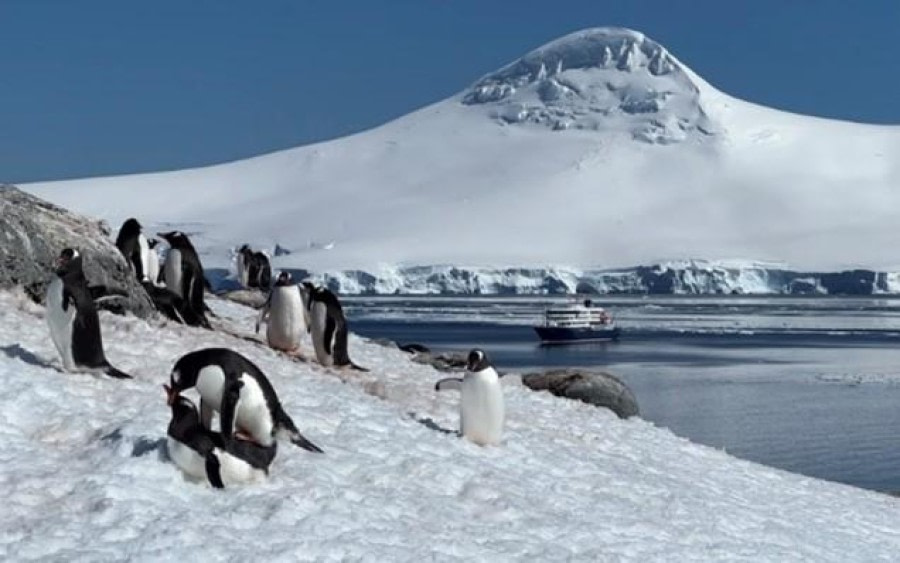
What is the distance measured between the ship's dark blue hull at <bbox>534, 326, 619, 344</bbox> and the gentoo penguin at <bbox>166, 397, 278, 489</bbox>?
194 feet

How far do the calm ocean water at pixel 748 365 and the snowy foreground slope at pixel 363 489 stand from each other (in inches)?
447

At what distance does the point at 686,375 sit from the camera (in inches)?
1836

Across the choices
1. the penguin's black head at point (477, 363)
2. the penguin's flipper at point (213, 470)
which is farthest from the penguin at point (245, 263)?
the penguin's flipper at point (213, 470)

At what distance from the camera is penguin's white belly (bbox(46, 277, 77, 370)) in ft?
34.2

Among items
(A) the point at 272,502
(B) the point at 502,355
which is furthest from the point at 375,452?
(B) the point at 502,355

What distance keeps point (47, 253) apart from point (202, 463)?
21.5 ft

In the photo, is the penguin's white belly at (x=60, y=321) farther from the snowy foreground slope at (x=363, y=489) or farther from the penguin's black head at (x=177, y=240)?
the penguin's black head at (x=177, y=240)

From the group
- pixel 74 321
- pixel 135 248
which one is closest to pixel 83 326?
pixel 74 321

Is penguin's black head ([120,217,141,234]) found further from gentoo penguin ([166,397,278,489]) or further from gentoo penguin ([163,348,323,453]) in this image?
gentoo penguin ([166,397,278,489])

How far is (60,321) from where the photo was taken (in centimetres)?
1044

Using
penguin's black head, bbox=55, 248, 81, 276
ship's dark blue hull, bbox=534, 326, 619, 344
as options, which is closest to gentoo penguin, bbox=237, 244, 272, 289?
penguin's black head, bbox=55, 248, 81, 276

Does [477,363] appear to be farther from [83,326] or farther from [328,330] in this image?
[83,326]

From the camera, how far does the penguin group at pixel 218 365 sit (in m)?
8.19

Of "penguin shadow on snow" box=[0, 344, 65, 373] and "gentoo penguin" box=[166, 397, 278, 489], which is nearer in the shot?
"gentoo penguin" box=[166, 397, 278, 489]
